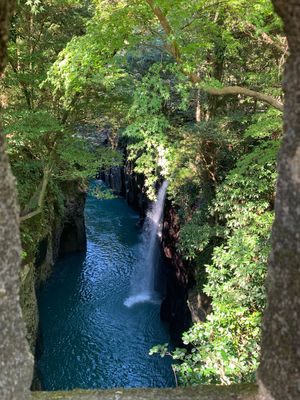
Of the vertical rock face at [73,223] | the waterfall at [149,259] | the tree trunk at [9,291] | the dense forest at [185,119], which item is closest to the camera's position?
the tree trunk at [9,291]

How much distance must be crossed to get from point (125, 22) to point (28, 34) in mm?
5842

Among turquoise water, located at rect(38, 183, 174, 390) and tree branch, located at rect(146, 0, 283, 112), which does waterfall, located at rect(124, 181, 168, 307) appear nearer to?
turquoise water, located at rect(38, 183, 174, 390)

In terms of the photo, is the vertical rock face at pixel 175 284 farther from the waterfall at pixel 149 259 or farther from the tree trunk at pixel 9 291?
the tree trunk at pixel 9 291

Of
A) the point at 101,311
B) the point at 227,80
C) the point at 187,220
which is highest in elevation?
the point at 227,80

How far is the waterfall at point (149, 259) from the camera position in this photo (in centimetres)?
1802

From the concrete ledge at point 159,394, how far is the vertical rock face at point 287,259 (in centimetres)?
59

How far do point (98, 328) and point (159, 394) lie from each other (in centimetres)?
1194

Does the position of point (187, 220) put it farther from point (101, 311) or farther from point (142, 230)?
point (142, 230)

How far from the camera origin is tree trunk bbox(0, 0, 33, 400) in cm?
276

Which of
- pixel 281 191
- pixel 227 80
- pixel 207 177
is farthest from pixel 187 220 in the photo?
pixel 281 191

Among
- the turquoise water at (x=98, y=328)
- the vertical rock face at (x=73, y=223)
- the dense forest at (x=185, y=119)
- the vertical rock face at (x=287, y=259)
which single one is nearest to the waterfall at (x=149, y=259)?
the turquoise water at (x=98, y=328)

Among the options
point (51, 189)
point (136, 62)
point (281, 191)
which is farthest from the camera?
point (51, 189)

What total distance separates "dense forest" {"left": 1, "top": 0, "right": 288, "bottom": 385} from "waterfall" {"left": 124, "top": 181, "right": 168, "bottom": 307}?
5.32 m

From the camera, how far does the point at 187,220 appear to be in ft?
44.7
